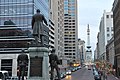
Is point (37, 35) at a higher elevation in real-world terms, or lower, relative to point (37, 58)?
higher

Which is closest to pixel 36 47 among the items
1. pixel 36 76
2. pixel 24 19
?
pixel 36 76

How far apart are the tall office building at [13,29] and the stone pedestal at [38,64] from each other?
5981 centimetres

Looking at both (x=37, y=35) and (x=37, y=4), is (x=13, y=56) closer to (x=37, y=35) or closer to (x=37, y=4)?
(x=37, y=4)

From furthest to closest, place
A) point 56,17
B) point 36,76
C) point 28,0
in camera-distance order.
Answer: point 56,17, point 28,0, point 36,76

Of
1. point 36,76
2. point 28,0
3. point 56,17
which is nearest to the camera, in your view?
point 36,76

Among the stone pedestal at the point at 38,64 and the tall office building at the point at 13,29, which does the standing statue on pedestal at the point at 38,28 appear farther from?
the tall office building at the point at 13,29

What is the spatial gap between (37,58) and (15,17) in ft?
206

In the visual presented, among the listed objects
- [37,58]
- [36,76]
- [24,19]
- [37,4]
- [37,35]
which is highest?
[37,4]

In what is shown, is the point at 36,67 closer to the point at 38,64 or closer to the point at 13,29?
the point at 38,64

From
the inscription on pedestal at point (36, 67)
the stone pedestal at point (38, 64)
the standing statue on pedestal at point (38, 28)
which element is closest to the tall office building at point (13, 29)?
the standing statue on pedestal at point (38, 28)

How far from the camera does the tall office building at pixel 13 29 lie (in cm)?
7925

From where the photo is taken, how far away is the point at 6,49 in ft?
265

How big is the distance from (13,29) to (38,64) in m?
63.4

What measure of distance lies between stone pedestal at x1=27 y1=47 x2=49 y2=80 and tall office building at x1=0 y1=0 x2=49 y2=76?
196ft
